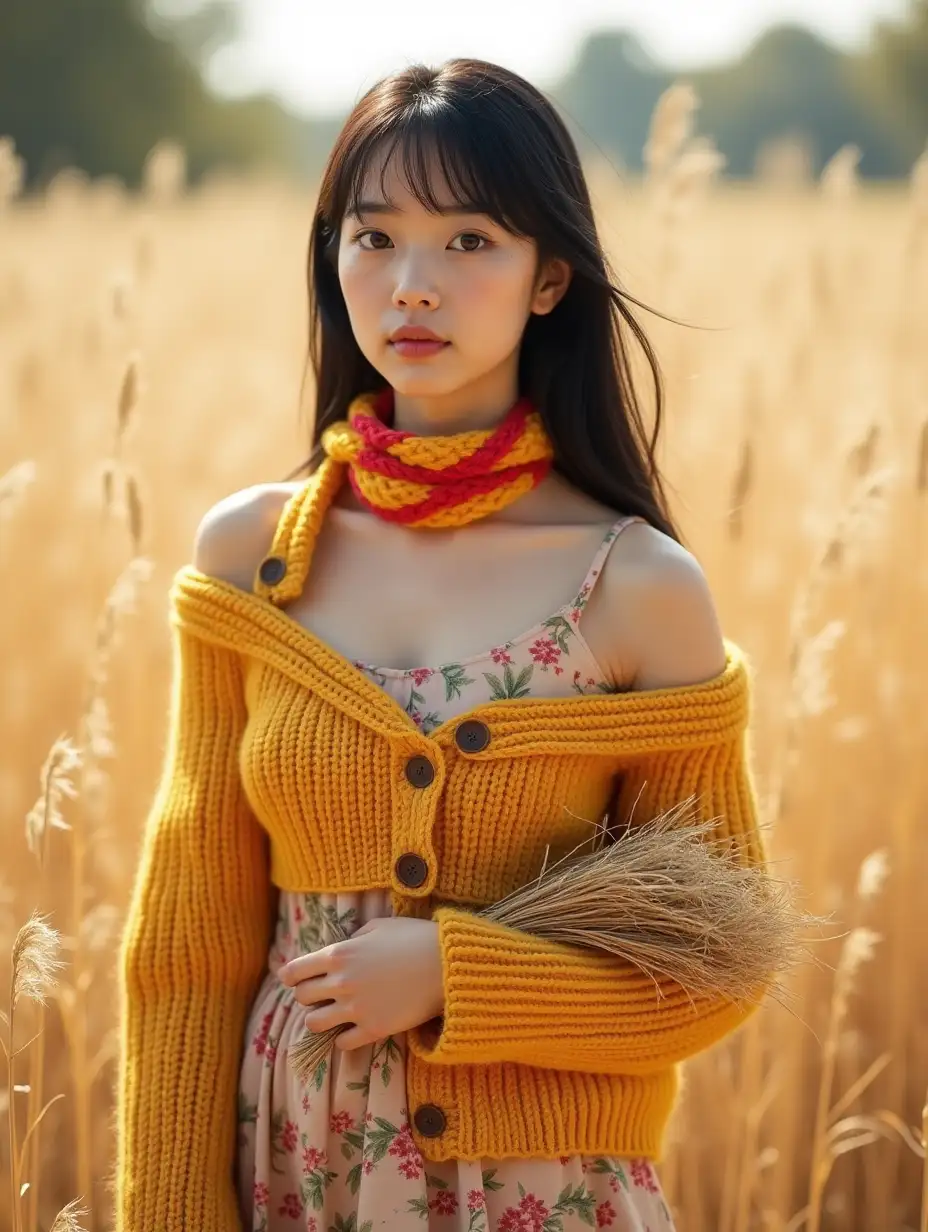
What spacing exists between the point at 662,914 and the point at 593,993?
110 millimetres

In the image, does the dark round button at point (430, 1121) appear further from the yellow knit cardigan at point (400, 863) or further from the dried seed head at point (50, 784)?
the dried seed head at point (50, 784)

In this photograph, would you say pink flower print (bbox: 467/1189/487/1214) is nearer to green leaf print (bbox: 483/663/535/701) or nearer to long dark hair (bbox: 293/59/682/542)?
green leaf print (bbox: 483/663/535/701)

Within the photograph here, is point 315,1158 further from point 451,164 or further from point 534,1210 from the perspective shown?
point 451,164

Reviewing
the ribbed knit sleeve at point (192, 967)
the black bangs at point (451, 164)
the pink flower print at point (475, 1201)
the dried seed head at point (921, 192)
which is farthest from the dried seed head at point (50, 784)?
the dried seed head at point (921, 192)

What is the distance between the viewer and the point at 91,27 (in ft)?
69.6

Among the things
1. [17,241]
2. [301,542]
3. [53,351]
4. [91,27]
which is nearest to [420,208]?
[301,542]

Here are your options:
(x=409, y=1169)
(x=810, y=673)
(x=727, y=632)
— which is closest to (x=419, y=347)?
(x=810, y=673)

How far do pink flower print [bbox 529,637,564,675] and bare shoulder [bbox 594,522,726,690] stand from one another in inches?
2.6

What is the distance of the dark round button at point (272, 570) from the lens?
4.97 ft

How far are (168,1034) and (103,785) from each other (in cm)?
55

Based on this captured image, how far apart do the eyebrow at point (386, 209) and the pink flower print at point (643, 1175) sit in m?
1.06

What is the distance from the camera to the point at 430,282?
1.38m

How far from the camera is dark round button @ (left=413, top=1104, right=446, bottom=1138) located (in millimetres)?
1367

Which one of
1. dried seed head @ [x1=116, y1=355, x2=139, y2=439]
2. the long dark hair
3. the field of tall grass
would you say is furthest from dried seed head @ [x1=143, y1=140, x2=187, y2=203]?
the long dark hair
